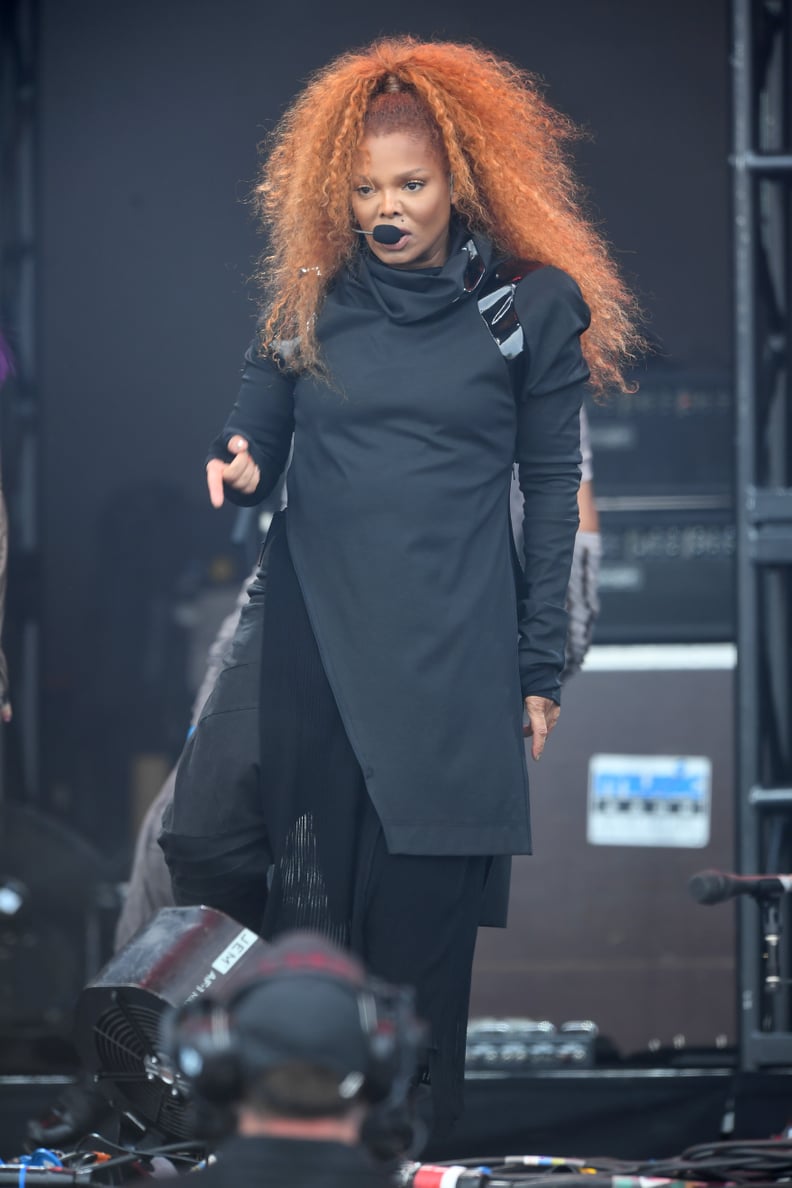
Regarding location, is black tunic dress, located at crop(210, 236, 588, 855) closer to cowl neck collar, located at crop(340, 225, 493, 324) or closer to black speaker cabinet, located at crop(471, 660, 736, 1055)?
cowl neck collar, located at crop(340, 225, 493, 324)

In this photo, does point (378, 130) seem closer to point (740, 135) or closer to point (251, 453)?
point (251, 453)

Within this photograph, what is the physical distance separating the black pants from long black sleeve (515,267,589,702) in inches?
11.7

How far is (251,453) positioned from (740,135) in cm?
172

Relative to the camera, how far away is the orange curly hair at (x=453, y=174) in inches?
92.8

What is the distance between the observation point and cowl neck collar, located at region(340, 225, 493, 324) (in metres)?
2.28

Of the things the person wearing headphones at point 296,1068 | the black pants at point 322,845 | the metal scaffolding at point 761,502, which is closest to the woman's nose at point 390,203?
the black pants at point 322,845

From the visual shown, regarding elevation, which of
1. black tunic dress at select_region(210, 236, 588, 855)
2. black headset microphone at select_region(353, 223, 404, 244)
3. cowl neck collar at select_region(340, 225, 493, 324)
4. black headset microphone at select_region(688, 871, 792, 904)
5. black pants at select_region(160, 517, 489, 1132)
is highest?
black headset microphone at select_region(353, 223, 404, 244)

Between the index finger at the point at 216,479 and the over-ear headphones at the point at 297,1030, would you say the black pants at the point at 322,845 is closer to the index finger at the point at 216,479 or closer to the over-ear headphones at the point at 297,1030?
the index finger at the point at 216,479

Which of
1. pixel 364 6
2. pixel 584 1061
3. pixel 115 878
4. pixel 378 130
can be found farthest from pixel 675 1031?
pixel 364 6

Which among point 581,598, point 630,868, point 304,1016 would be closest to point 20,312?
point 581,598

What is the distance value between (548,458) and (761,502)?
51.9 inches

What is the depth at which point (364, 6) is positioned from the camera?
14.6 ft

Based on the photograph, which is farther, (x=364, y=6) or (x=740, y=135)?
(x=364, y=6)

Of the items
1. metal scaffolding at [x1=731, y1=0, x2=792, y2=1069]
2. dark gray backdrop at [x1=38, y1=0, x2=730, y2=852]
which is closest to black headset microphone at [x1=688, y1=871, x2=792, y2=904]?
metal scaffolding at [x1=731, y1=0, x2=792, y2=1069]
